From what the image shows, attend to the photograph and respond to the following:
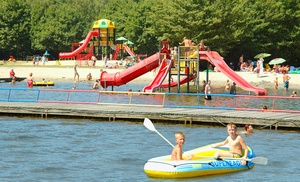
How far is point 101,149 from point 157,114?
7.24 meters

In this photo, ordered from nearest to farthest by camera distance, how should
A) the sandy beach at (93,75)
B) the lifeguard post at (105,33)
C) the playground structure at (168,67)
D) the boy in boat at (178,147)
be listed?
the boy in boat at (178,147) → the playground structure at (168,67) → the sandy beach at (93,75) → the lifeguard post at (105,33)

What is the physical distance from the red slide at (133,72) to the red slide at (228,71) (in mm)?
3804

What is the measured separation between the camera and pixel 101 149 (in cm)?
3319

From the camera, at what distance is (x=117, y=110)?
135ft

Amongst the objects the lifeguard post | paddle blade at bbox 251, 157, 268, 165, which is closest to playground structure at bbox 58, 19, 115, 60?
the lifeguard post

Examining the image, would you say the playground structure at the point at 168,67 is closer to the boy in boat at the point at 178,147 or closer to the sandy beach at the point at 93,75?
the sandy beach at the point at 93,75

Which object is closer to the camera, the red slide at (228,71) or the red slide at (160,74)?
the red slide at (228,71)

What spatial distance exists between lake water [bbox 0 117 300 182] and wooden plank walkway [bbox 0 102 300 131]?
0.41m

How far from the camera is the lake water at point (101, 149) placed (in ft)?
88.9

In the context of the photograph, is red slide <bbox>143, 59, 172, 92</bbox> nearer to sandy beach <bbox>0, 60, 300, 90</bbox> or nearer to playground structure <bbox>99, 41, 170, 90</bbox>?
playground structure <bbox>99, 41, 170, 90</bbox>

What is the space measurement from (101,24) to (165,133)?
70.5 metres

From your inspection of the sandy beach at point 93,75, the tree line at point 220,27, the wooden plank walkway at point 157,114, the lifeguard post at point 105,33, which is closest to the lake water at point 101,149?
the wooden plank walkway at point 157,114

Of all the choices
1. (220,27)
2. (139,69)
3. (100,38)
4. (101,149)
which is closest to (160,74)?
(139,69)

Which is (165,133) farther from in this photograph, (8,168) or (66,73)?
(66,73)
